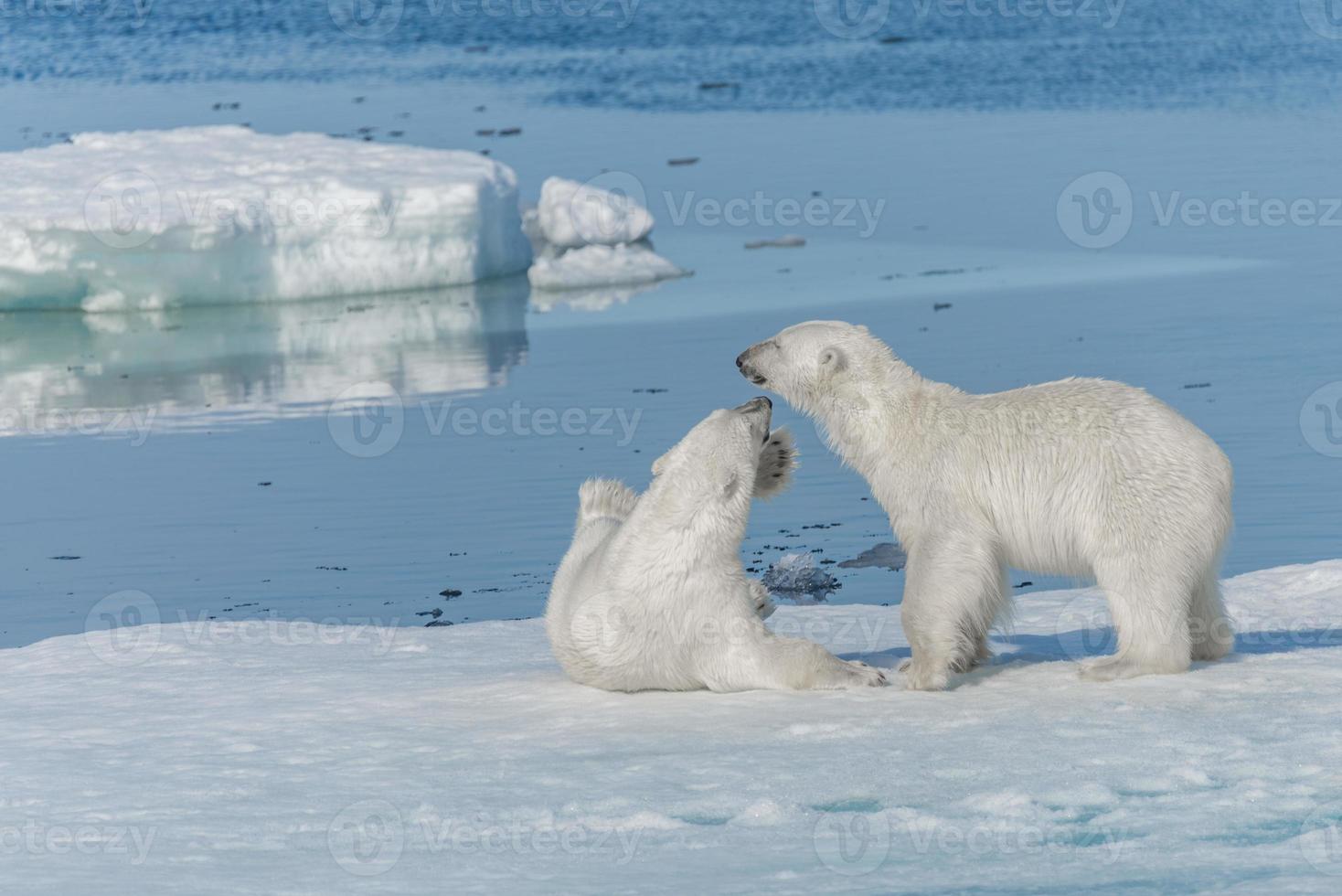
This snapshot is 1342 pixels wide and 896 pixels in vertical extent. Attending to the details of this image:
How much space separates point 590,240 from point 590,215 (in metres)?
0.38

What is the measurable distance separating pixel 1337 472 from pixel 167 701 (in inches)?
271

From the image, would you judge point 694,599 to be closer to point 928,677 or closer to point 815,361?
point 928,677

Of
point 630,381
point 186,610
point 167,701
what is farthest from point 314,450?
point 167,701

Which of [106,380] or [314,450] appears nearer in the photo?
[314,450]

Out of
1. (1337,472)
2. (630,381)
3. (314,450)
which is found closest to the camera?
(1337,472)

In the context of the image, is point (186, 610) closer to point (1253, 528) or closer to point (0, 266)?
point (1253, 528)

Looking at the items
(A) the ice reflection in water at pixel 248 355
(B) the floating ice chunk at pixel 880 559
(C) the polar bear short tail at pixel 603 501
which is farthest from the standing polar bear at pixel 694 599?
A: (A) the ice reflection in water at pixel 248 355

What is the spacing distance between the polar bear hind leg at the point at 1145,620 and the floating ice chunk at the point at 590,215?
1325cm

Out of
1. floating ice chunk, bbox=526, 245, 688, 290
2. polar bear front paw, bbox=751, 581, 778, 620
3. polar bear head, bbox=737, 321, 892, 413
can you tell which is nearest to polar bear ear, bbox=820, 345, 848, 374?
polar bear head, bbox=737, 321, 892, 413

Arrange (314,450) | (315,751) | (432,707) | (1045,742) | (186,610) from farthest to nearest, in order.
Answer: (314,450), (186,610), (432,707), (315,751), (1045,742)

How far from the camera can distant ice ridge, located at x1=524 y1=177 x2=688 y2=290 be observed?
17.1m

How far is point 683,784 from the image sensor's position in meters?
4.56

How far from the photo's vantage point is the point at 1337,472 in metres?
10.0

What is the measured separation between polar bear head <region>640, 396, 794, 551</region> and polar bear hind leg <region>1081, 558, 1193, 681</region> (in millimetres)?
1109
